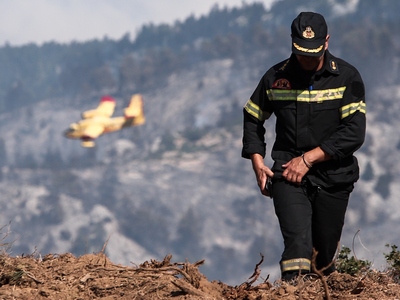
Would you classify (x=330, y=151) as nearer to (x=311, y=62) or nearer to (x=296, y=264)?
(x=311, y=62)

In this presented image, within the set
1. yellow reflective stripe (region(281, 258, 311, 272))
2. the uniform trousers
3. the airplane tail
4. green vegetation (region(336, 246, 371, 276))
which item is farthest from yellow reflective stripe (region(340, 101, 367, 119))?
the airplane tail

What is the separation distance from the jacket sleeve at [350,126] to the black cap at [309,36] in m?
0.40

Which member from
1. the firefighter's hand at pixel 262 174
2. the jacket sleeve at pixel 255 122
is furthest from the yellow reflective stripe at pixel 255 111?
the firefighter's hand at pixel 262 174

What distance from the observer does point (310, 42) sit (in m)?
7.79

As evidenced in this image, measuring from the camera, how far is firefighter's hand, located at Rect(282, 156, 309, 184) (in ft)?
25.8

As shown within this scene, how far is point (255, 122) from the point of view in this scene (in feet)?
27.1

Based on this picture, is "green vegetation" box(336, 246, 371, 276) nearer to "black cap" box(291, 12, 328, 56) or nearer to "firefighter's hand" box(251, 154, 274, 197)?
"firefighter's hand" box(251, 154, 274, 197)

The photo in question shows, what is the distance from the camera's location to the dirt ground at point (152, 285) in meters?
7.11

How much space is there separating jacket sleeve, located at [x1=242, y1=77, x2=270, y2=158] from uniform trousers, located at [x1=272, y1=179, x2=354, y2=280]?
0.35 m

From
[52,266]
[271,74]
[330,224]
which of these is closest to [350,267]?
[330,224]

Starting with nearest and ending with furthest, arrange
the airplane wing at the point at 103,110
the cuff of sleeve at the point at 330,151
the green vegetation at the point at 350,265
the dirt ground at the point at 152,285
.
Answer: the dirt ground at the point at 152,285 < the cuff of sleeve at the point at 330,151 < the green vegetation at the point at 350,265 < the airplane wing at the point at 103,110

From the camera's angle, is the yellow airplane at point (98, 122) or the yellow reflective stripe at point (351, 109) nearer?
the yellow reflective stripe at point (351, 109)

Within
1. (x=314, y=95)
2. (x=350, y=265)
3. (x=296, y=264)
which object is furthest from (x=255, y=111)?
(x=350, y=265)

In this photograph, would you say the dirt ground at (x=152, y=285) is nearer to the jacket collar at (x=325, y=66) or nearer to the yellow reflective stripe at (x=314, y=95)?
the yellow reflective stripe at (x=314, y=95)
